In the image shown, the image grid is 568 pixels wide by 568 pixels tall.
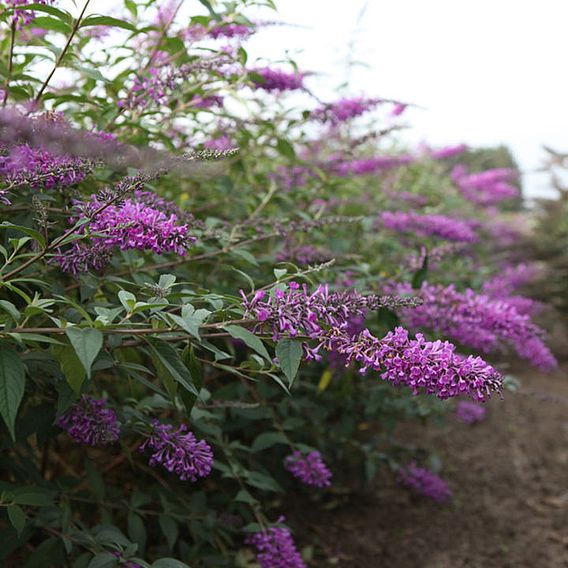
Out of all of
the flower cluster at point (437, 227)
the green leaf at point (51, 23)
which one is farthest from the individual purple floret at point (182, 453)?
the flower cluster at point (437, 227)

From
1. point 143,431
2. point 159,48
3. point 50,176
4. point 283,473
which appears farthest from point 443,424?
point 50,176

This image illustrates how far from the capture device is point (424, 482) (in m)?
3.32

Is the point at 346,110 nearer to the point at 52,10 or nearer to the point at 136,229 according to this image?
the point at 52,10

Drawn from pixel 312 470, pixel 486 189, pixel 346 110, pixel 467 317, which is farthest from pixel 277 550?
pixel 486 189

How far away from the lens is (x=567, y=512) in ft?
11.5

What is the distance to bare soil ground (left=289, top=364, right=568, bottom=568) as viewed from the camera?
9.93 feet

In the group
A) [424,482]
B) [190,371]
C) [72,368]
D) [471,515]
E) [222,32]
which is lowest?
[471,515]

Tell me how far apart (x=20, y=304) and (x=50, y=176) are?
0.52m

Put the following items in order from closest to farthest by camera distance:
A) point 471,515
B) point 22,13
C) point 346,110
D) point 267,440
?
point 22,13 < point 267,440 < point 346,110 < point 471,515

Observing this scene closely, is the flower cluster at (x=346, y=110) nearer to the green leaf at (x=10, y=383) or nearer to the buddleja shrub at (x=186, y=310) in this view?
the buddleja shrub at (x=186, y=310)

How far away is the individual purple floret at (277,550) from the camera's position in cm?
199

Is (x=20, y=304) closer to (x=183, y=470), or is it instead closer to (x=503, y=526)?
(x=183, y=470)

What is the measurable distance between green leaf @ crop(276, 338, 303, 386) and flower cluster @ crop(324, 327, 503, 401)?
0.32ft

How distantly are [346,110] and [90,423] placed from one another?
1687 mm
